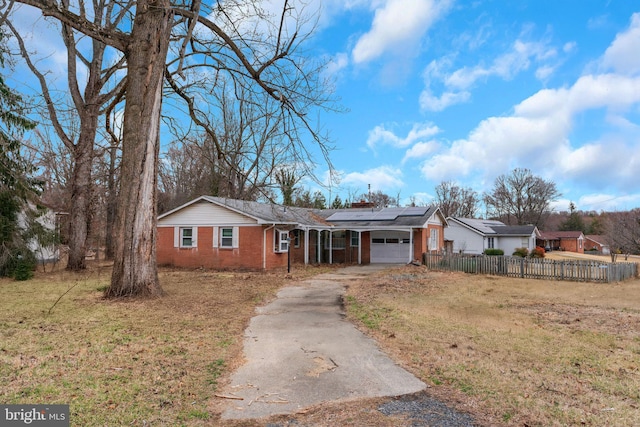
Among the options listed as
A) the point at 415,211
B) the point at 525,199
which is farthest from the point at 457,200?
the point at 415,211

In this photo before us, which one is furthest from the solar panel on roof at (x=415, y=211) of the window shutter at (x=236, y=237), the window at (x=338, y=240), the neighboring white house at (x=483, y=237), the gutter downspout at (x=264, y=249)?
the neighboring white house at (x=483, y=237)

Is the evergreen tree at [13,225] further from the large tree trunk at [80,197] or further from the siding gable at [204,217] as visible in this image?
the siding gable at [204,217]

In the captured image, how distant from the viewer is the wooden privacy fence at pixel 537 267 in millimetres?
18500

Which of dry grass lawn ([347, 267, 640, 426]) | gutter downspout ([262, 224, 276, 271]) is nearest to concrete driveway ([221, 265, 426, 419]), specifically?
dry grass lawn ([347, 267, 640, 426])

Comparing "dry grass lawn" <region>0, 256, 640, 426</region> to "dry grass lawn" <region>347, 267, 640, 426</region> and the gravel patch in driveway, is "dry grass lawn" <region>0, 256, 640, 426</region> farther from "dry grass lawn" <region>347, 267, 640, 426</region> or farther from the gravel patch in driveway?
the gravel patch in driveway

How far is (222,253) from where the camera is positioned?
67.1ft

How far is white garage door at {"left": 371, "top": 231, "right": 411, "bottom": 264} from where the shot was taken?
81.9 ft

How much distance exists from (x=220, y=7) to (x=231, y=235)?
1202cm

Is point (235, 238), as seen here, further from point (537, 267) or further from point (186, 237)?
point (537, 267)

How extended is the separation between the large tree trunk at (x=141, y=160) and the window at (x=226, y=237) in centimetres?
996

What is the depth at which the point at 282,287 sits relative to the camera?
45.8ft

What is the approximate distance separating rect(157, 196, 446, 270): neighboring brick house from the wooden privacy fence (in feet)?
7.97

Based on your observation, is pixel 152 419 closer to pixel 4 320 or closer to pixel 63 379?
pixel 63 379

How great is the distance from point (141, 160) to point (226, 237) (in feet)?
35.7
